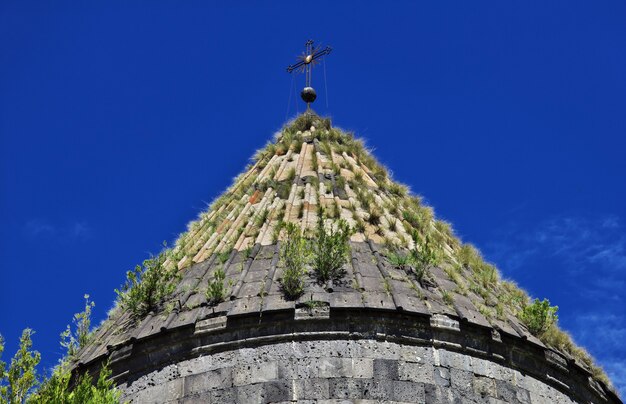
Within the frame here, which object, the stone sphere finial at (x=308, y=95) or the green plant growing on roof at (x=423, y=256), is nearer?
the green plant growing on roof at (x=423, y=256)

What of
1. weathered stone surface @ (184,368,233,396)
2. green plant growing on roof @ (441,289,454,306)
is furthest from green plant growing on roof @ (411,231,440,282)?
weathered stone surface @ (184,368,233,396)

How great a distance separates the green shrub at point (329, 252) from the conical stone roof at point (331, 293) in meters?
0.07

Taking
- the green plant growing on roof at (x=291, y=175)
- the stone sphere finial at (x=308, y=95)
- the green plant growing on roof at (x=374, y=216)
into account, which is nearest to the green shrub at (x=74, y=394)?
the green plant growing on roof at (x=374, y=216)

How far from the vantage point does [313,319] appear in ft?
22.7

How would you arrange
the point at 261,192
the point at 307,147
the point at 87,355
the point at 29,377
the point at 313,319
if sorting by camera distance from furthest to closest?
1. the point at 307,147
2. the point at 261,192
3. the point at 87,355
4. the point at 313,319
5. the point at 29,377

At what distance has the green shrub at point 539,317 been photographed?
770 centimetres

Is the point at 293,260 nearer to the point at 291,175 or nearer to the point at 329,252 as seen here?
the point at 329,252

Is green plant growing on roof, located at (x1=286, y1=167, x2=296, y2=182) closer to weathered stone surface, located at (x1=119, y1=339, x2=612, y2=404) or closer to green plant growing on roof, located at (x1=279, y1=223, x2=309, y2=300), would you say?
green plant growing on roof, located at (x1=279, y1=223, x2=309, y2=300)

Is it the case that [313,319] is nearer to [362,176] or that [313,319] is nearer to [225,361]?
[225,361]

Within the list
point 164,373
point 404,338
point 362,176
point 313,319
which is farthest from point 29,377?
point 362,176

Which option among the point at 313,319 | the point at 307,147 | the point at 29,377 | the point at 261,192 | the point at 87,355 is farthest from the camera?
the point at 307,147

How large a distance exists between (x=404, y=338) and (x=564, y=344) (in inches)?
60.8

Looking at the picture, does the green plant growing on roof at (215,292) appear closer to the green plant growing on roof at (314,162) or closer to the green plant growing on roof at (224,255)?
the green plant growing on roof at (224,255)

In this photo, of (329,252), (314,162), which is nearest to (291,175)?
(314,162)
